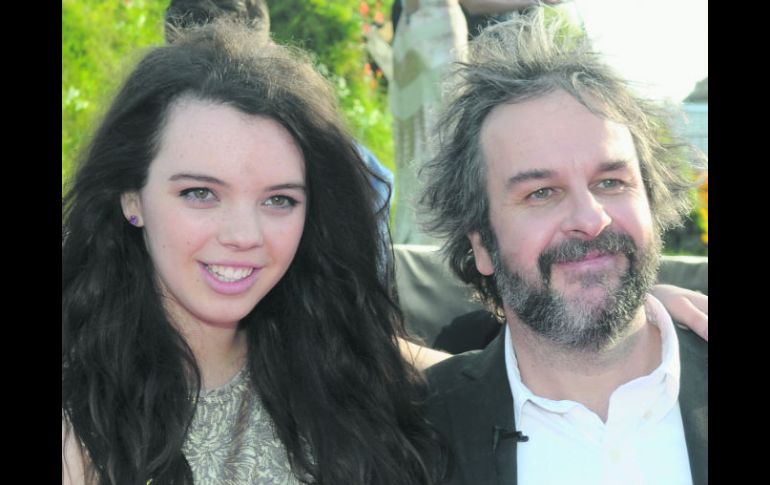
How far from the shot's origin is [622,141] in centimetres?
260

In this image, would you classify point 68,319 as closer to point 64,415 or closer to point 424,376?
point 64,415

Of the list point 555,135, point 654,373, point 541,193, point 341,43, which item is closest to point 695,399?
point 654,373

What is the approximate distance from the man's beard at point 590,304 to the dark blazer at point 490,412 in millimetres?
212

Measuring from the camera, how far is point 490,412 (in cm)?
252

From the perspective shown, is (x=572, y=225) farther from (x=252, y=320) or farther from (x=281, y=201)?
(x=252, y=320)

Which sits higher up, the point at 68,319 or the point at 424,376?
the point at 68,319

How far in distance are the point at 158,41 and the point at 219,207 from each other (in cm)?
349

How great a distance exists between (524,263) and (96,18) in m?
6.71

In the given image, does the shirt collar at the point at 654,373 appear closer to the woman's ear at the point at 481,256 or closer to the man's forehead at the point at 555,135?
the woman's ear at the point at 481,256

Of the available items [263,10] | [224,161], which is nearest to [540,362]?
[224,161]

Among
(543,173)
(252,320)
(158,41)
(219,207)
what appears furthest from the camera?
(158,41)

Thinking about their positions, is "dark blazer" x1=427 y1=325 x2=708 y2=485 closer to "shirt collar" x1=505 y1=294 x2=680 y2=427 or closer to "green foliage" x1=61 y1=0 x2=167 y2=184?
"shirt collar" x1=505 y1=294 x2=680 y2=427

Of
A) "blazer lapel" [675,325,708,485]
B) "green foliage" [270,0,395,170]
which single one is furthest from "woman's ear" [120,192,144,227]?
"green foliage" [270,0,395,170]

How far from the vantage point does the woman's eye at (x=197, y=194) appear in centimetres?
240
